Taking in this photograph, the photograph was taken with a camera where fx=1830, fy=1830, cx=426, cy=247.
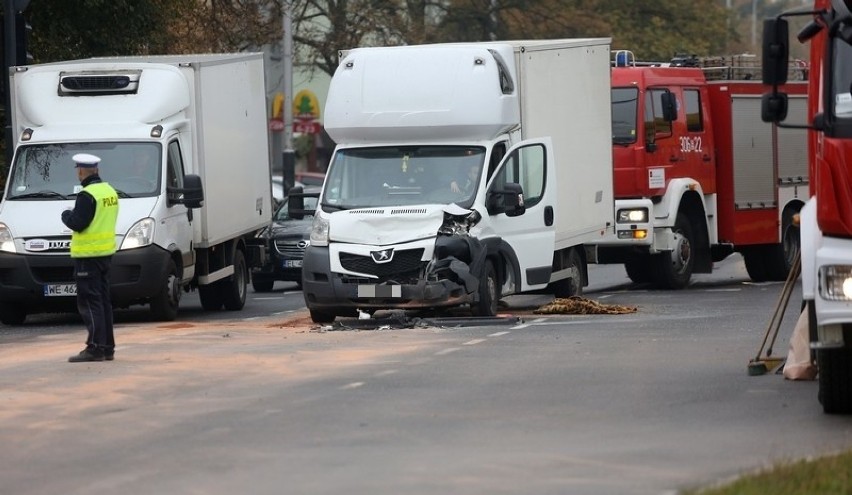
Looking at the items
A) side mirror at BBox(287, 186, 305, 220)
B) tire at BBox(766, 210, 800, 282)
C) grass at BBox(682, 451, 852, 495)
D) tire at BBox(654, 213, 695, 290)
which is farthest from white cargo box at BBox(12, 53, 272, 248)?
grass at BBox(682, 451, 852, 495)

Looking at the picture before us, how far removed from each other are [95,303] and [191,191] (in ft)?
18.3

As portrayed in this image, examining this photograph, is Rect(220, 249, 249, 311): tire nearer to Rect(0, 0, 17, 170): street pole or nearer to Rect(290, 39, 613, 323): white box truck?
Rect(290, 39, 613, 323): white box truck

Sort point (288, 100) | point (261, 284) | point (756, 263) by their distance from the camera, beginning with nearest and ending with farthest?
point (756, 263) < point (261, 284) < point (288, 100)

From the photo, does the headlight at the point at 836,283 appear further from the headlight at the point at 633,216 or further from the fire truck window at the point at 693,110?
the fire truck window at the point at 693,110

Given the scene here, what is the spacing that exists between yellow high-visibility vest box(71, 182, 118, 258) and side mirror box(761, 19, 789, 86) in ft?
21.1

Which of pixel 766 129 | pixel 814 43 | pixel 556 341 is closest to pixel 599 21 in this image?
pixel 766 129

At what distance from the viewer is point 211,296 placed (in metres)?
23.6

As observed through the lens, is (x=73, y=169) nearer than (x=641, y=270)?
Yes

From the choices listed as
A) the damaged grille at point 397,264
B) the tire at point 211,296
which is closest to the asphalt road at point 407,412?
the damaged grille at point 397,264

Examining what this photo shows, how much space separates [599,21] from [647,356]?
123 ft

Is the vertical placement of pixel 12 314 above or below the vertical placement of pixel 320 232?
below

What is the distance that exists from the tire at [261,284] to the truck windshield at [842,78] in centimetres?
1752

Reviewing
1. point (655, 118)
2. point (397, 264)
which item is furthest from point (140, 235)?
Result: point (655, 118)

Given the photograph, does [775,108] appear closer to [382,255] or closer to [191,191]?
[382,255]
